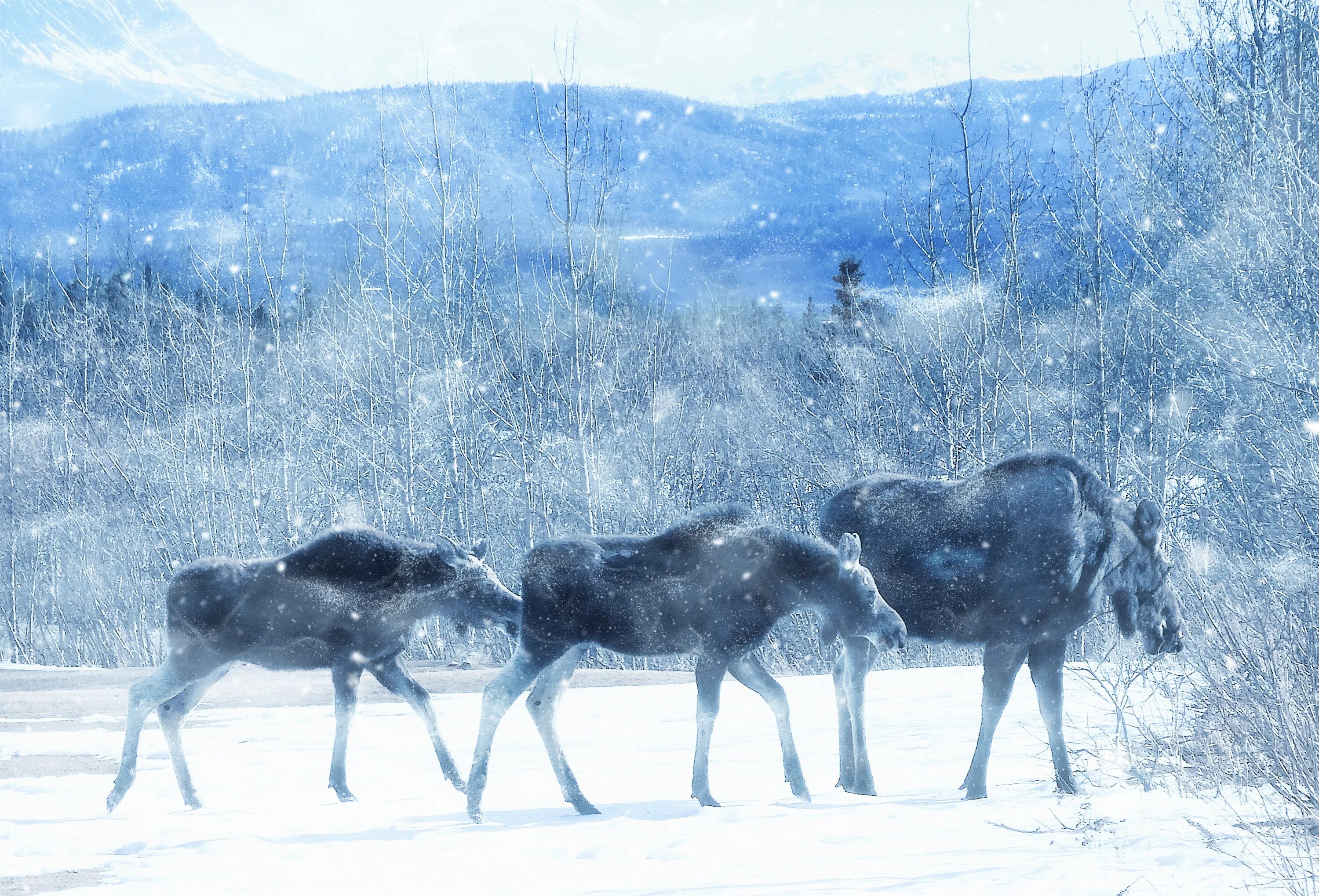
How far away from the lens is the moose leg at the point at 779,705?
20.8 feet

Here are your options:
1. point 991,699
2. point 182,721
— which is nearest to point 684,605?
point 991,699

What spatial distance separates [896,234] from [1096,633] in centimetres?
708

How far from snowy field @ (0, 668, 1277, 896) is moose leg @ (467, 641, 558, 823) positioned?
340 millimetres

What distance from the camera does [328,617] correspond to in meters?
6.98

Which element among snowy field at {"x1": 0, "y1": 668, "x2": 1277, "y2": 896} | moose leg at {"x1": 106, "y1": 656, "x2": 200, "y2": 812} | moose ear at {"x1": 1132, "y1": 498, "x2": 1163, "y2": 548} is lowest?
snowy field at {"x1": 0, "y1": 668, "x2": 1277, "y2": 896}

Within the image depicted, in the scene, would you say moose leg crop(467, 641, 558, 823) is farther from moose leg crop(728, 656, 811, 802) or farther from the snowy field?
moose leg crop(728, 656, 811, 802)

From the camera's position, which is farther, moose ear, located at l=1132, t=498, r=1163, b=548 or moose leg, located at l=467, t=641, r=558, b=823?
moose ear, located at l=1132, t=498, r=1163, b=548

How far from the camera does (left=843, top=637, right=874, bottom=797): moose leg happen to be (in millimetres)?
6539

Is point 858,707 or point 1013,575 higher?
point 1013,575

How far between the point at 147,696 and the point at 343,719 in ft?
3.97

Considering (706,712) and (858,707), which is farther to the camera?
(858,707)

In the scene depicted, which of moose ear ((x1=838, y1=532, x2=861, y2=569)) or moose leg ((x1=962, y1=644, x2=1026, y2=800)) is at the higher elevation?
moose ear ((x1=838, y1=532, x2=861, y2=569))

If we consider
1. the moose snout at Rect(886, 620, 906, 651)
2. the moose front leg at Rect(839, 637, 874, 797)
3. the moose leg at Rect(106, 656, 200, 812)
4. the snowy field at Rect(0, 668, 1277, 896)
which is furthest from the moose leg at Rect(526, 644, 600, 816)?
the moose leg at Rect(106, 656, 200, 812)

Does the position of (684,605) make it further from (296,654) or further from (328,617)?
(296,654)
